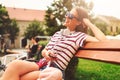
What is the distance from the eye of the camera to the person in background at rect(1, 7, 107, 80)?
3.45 metres

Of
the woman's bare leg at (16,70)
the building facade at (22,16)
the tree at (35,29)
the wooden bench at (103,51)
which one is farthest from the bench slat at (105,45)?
the building facade at (22,16)

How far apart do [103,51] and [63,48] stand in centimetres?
57

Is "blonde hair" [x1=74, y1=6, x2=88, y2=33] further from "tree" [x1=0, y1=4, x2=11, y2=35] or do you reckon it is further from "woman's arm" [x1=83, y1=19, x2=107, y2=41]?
"tree" [x1=0, y1=4, x2=11, y2=35]

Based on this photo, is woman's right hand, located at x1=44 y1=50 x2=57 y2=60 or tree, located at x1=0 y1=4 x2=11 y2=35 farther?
tree, located at x1=0 y1=4 x2=11 y2=35

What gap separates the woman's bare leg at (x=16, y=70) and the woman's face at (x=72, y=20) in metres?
0.64

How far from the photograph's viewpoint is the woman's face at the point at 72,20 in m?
3.73

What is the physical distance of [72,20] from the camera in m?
3.76

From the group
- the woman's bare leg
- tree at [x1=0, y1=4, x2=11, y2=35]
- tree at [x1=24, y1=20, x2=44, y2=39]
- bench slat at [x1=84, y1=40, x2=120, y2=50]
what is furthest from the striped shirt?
tree at [x1=24, y1=20, x2=44, y2=39]

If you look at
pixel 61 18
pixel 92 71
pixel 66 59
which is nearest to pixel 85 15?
pixel 66 59

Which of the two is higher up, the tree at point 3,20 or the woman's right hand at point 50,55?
the woman's right hand at point 50,55

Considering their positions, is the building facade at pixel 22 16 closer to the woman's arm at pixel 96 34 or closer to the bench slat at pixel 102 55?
the woman's arm at pixel 96 34

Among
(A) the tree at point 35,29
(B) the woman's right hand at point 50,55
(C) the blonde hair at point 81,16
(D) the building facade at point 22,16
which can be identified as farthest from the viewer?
(D) the building facade at point 22,16

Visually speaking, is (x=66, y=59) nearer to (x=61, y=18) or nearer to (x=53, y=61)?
(x=53, y=61)

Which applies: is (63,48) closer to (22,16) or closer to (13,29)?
(13,29)
